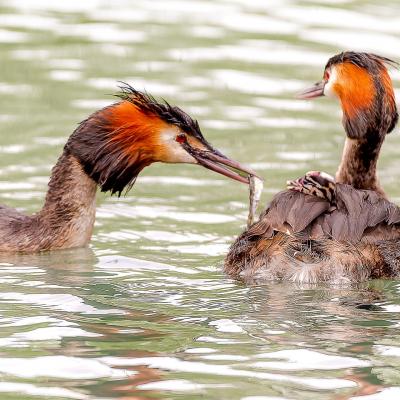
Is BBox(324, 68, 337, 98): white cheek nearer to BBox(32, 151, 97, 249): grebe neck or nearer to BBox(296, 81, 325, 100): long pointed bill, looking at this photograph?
BBox(296, 81, 325, 100): long pointed bill

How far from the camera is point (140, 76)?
46.7ft

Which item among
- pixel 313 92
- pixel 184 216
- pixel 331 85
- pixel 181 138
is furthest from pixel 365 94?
pixel 184 216

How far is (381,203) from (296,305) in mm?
1128

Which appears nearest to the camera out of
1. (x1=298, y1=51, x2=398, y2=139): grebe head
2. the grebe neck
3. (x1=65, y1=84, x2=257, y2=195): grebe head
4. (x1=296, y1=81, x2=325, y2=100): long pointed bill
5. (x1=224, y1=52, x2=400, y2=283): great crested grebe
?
(x1=224, y1=52, x2=400, y2=283): great crested grebe

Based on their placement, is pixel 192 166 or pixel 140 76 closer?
pixel 192 166

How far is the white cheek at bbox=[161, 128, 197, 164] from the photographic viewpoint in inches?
390

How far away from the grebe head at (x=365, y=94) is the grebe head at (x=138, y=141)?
0.88 metres

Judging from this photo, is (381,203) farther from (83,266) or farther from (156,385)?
(156,385)

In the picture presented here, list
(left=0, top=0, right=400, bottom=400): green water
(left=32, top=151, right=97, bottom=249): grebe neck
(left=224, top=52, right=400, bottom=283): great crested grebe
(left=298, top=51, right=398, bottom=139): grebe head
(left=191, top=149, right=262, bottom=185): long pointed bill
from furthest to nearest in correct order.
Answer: (left=32, top=151, right=97, bottom=249): grebe neck
(left=298, top=51, right=398, bottom=139): grebe head
(left=191, top=149, right=262, bottom=185): long pointed bill
(left=224, top=52, right=400, bottom=283): great crested grebe
(left=0, top=0, right=400, bottom=400): green water

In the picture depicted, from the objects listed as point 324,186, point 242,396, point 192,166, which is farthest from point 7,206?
point 242,396

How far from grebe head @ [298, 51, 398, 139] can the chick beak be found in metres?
0.87

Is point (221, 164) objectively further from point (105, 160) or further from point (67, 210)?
point (67, 210)

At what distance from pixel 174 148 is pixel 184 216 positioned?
1.13m

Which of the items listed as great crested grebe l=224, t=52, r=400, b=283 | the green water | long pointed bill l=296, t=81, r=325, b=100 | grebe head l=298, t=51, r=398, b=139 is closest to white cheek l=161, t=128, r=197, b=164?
the green water
